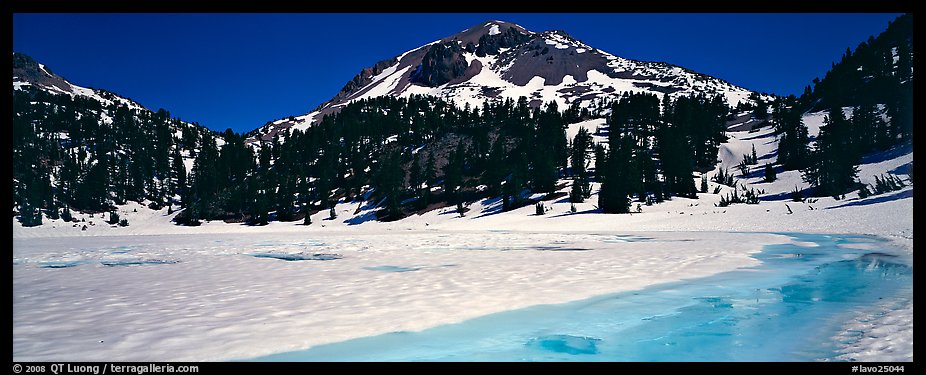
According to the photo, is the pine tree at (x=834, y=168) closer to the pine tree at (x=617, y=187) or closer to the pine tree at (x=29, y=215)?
the pine tree at (x=617, y=187)

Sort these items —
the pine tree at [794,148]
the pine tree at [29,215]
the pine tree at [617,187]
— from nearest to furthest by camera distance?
the pine tree at [617,187], the pine tree at [794,148], the pine tree at [29,215]

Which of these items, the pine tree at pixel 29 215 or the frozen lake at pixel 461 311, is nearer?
the frozen lake at pixel 461 311

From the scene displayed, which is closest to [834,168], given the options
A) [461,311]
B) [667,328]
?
[667,328]

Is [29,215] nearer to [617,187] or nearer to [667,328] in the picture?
[617,187]

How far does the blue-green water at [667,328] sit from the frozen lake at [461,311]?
3 centimetres

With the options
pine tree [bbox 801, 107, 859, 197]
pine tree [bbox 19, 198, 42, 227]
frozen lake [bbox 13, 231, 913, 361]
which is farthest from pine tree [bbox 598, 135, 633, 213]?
pine tree [bbox 19, 198, 42, 227]

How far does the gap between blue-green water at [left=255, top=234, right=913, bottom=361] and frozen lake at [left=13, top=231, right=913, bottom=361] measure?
0.03 metres

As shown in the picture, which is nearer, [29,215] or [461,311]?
[461,311]

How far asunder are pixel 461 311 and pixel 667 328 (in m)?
3.35

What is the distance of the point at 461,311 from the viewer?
8086mm

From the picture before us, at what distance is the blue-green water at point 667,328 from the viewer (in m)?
5.85

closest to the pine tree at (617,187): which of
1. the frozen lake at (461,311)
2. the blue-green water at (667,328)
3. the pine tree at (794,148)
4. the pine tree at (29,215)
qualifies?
the pine tree at (794,148)

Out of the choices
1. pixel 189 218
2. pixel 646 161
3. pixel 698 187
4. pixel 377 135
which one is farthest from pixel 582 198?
pixel 377 135
